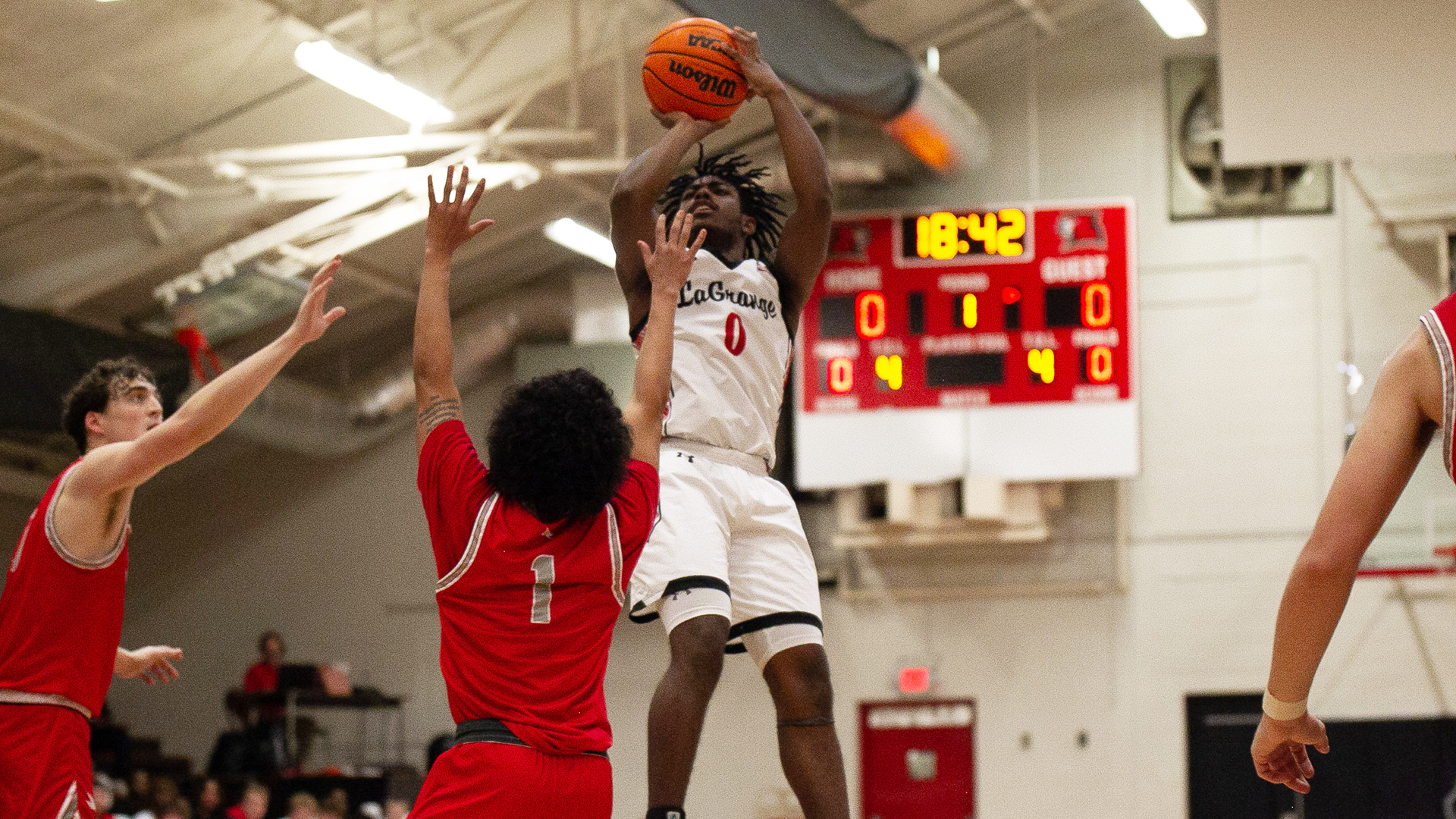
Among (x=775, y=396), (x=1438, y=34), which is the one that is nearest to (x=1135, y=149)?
(x=1438, y=34)

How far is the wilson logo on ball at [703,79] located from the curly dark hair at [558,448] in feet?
4.88

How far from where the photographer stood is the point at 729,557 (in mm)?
4227

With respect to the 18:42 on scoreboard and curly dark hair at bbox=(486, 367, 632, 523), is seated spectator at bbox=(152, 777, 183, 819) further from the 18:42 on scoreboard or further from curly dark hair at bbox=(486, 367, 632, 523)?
curly dark hair at bbox=(486, 367, 632, 523)

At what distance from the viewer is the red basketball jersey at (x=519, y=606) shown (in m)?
2.96

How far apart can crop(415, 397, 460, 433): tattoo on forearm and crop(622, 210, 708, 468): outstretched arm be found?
14.4 inches

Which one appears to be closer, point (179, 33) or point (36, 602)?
point (36, 602)

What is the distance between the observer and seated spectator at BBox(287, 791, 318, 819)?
1038cm

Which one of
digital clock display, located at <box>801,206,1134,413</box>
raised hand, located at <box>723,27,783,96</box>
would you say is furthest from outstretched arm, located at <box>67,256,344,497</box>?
digital clock display, located at <box>801,206,1134,413</box>

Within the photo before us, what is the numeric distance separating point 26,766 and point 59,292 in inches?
360

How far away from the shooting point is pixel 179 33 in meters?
10.3

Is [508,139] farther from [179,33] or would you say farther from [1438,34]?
[1438,34]

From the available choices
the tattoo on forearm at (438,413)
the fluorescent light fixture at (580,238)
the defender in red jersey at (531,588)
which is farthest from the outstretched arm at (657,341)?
the fluorescent light fixture at (580,238)

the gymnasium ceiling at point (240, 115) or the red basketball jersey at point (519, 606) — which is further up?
the gymnasium ceiling at point (240, 115)

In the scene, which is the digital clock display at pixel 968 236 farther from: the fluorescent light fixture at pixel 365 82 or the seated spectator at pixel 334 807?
the seated spectator at pixel 334 807
